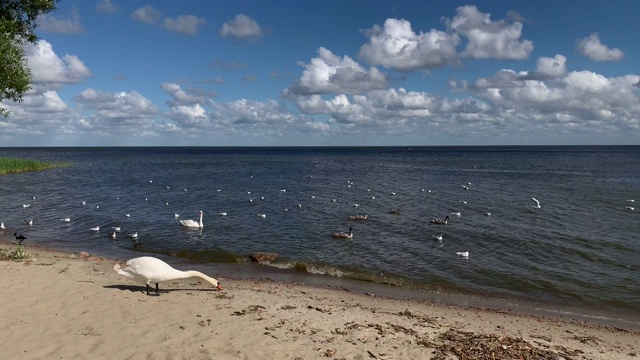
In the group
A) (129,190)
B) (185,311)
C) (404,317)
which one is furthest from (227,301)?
(129,190)

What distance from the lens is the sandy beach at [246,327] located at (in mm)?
9781

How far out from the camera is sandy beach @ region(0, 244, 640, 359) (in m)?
9.78

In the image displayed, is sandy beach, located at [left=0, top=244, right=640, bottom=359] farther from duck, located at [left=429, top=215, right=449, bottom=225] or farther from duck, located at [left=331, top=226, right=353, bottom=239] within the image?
duck, located at [left=429, top=215, right=449, bottom=225]

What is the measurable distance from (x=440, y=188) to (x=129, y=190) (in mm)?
38811

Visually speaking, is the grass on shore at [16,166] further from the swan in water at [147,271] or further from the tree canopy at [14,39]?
the swan in water at [147,271]

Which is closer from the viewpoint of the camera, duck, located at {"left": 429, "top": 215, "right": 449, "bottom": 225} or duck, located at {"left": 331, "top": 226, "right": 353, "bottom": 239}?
duck, located at {"left": 331, "top": 226, "right": 353, "bottom": 239}

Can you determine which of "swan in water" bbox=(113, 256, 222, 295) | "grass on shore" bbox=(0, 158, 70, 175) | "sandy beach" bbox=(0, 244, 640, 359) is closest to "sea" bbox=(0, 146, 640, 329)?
"sandy beach" bbox=(0, 244, 640, 359)

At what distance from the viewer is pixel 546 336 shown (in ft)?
43.0

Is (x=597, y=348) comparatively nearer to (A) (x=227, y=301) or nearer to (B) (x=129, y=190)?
(A) (x=227, y=301)

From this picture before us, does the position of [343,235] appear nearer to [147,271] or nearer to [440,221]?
[440,221]

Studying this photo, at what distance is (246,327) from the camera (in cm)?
1112

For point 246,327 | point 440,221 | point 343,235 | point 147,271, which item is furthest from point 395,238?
point 246,327

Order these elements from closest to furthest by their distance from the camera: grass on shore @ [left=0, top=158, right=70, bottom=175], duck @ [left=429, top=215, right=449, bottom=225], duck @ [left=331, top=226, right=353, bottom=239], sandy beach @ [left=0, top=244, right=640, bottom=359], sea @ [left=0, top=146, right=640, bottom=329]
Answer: sandy beach @ [left=0, top=244, right=640, bottom=359]
sea @ [left=0, top=146, right=640, bottom=329]
duck @ [left=331, top=226, right=353, bottom=239]
duck @ [left=429, top=215, right=449, bottom=225]
grass on shore @ [left=0, top=158, right=70, bottom=175]

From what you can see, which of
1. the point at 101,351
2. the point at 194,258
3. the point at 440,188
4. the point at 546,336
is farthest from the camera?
the point at 440,188
